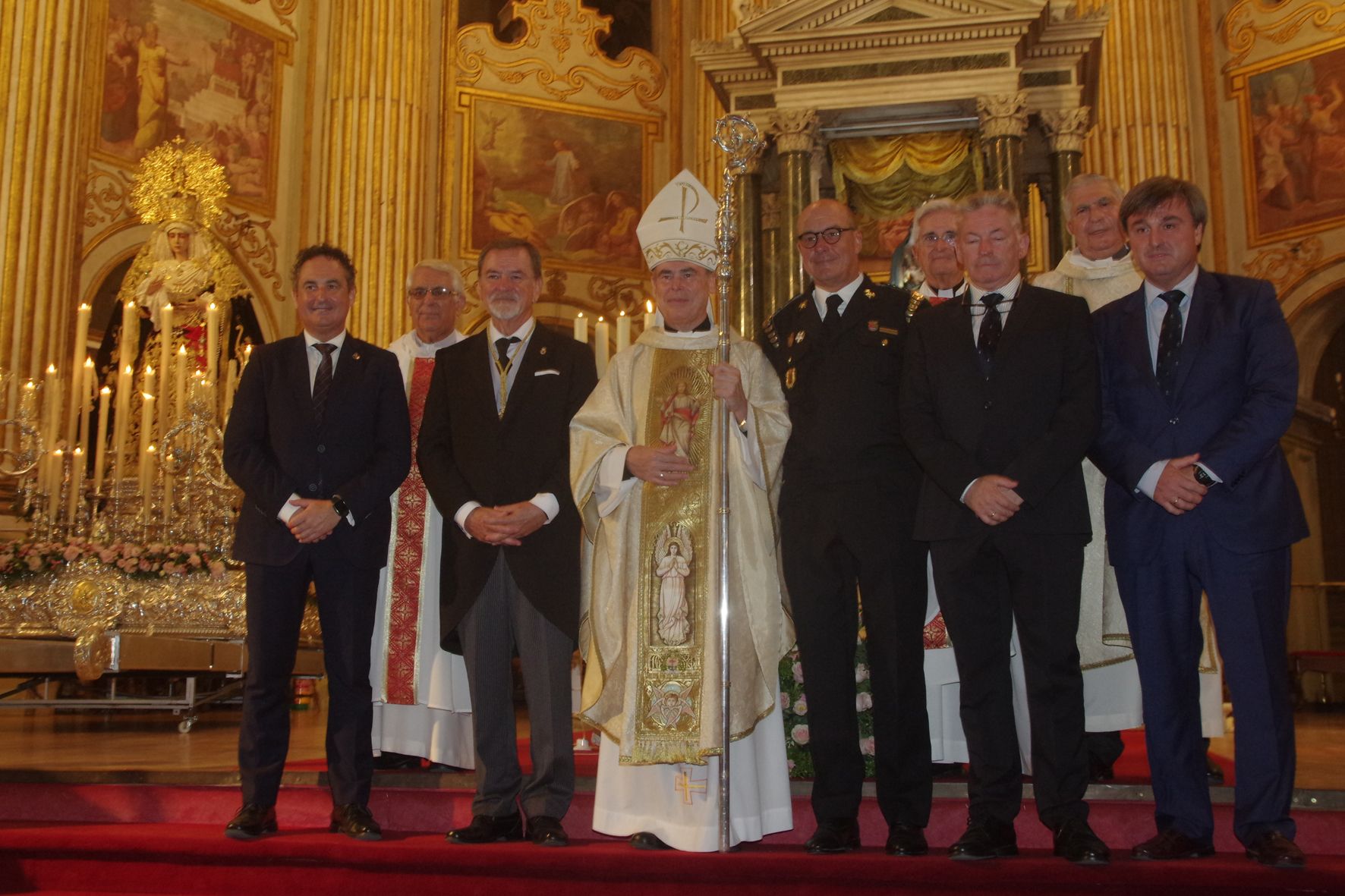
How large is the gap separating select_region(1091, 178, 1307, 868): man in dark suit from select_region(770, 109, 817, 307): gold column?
417 centimetres

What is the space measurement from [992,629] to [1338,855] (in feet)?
3.49

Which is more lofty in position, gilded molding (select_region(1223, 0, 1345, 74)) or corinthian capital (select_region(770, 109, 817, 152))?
gilded molding (select_region(1223, 0, 1345, 74))

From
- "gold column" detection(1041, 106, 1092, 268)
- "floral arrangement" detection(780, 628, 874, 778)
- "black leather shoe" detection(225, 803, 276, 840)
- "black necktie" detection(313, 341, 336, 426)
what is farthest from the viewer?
"gold column" detection(1041, 106, 1092, 268)

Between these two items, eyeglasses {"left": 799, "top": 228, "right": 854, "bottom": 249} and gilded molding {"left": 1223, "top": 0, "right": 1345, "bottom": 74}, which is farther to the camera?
gilded molding {"left": 1223, "top": 0, "right": 1345, "bottom": 74}

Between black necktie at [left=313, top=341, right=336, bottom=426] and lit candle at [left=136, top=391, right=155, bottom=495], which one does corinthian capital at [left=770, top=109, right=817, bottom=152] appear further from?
black necktie at [left=313, top=341, right=336, bottom=426]

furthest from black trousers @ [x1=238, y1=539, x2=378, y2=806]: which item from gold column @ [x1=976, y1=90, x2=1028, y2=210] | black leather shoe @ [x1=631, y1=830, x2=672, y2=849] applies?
gold column @ [x1=976, y1=90, x2=1028, y2=210]

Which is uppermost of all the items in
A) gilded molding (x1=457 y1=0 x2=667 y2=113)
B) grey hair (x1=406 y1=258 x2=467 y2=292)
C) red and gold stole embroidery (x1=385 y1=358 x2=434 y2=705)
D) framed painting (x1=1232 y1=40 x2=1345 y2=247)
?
gilded molding (x1=457 y1=0 x2=667 y2=113)

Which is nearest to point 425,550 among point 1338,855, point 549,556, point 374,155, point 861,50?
point 549,556

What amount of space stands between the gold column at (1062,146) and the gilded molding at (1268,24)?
5713 millimetres

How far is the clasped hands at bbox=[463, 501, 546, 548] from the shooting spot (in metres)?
3.46

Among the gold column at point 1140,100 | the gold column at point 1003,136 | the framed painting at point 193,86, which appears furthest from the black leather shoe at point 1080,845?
the framed painting at point 193,86

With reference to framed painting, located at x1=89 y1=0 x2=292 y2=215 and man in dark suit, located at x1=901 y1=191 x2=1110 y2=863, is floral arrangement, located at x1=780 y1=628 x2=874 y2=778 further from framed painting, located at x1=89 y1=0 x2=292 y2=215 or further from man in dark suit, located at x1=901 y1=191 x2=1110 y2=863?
framed painting, located at x1=89 y1=0 x2=292 y2=215

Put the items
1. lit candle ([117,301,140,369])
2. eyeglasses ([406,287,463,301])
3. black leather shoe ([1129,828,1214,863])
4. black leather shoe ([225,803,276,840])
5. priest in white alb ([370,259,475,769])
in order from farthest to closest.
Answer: lit candle ([117,301,140,369]) < eyeglasses ([406,287,463,301]) < priest in white alb ([370,259,475,769]) < black leather shoe ([225,803,276,840]) < black leather shoe ([1129,828,1214,863])

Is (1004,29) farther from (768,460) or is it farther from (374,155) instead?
(374,155)
